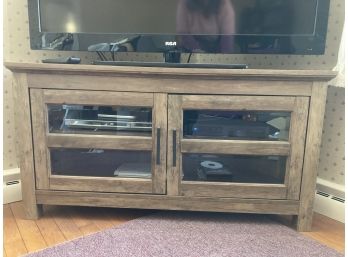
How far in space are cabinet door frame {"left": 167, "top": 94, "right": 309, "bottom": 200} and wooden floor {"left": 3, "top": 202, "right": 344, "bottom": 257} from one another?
20cm

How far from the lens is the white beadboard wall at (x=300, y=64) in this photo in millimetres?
1133

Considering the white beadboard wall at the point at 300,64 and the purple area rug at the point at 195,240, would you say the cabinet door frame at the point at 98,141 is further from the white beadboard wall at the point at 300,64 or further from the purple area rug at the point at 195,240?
the white beadboard wall at the point at 300,64

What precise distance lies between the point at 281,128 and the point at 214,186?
12.0 inches

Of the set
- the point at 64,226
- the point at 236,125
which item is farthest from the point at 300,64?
the point at 64,226

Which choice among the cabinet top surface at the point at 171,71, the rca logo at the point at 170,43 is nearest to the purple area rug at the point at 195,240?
the cabinet top surface at the point at 171,71

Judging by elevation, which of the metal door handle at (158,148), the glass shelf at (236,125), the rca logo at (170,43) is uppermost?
the rca logo at (170,43)

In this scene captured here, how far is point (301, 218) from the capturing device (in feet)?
3.43

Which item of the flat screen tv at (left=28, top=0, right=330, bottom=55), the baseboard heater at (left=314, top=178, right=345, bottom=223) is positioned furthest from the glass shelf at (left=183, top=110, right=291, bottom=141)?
the baseboard heater at (left=314, top=178, right=345, bottom=223)

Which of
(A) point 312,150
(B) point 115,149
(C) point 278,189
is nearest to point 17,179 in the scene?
(B) point 115,149

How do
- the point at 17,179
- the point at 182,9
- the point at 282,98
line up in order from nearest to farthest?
the point at 282,98, the point at 182,9, the point at 17,179

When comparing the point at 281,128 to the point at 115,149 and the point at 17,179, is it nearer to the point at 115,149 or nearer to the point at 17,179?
the point at 115,149

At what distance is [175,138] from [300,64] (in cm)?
64

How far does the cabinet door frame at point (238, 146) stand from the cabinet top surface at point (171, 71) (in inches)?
2.8

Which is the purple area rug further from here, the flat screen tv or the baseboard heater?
the flat screen tv
